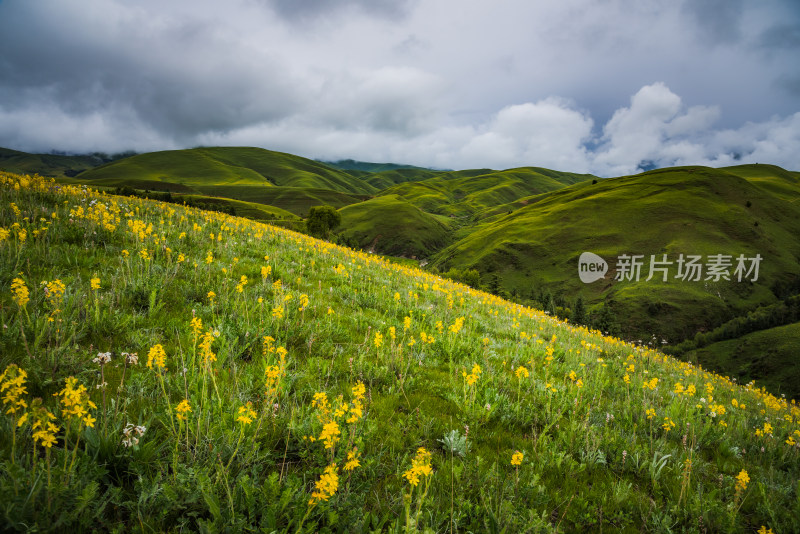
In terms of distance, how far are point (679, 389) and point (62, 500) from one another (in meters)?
7.79

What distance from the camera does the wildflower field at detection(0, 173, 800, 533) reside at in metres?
2.23

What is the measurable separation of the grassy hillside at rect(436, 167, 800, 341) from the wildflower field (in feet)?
368

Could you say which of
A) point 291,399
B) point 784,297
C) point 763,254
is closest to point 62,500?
point 291,399

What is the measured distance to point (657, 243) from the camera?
4990 inches

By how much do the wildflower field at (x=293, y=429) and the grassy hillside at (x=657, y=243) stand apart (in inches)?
4419

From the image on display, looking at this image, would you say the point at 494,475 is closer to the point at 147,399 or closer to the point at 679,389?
the point at 147,399

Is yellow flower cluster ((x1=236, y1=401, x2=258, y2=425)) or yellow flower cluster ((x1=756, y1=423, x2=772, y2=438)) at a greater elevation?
yellow flower cluster ((x1=236, y1=401, x2=258, y2=425))

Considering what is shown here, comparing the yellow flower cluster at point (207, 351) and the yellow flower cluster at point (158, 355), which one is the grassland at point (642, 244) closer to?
the yellow flower cluster at point (207, 351)

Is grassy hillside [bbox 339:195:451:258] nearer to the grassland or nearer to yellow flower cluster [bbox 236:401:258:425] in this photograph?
the grassland

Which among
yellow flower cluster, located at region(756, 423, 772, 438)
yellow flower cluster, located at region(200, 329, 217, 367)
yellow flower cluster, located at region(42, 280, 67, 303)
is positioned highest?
yellow flower cluster, located at region(42, 280, 67, 303)

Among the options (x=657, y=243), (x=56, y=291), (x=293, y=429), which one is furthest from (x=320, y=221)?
(x=657, y=243)

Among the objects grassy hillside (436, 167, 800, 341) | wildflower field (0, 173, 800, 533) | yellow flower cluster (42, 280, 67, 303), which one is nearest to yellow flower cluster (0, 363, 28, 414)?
wildflower field (0, 173, 800, 533)

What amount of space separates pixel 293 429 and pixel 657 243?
6210 inches

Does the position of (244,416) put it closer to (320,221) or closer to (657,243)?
(320,221)
